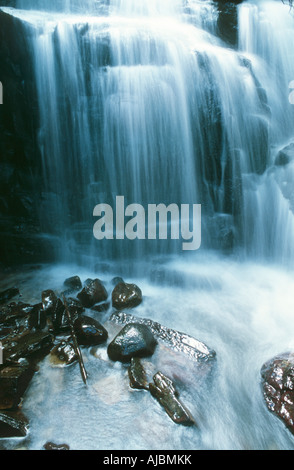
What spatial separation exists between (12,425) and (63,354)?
92 cm

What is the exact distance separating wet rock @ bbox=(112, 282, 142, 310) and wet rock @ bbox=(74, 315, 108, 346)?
931 millimetres

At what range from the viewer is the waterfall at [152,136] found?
6.18 metres

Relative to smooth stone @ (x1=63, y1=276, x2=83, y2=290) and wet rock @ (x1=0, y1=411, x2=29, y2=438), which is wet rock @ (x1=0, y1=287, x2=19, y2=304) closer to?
smooth stone @ (x1=63, y1=276, x2=83, y2=290)

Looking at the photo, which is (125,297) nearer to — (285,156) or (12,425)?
(12,425)

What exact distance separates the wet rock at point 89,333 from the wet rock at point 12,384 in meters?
0.77

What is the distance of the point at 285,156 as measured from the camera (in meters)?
6.29

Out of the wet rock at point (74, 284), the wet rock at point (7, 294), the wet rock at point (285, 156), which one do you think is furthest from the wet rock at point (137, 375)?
the wet rock at point (285, 156)

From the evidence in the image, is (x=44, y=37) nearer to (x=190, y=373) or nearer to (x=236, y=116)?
(x=236, y=116)

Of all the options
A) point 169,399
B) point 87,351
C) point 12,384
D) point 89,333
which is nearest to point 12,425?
point 12,384

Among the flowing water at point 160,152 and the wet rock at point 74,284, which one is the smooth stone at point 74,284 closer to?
the wet rock at point 74,284

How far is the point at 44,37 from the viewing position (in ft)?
20.0

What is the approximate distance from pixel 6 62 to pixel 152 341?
283 inches

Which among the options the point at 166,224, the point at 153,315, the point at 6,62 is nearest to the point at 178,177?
the point at 166,224

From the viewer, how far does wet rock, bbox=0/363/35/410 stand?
236 cm
